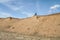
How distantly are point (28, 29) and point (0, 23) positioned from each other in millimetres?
14862

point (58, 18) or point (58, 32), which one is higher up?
point (58, 18)

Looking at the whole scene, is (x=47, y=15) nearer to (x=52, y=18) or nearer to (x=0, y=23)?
(x=52, y=18)

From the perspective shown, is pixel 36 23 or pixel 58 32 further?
pixel 36 23

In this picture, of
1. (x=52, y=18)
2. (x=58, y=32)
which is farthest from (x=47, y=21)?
(x=58, y=32)

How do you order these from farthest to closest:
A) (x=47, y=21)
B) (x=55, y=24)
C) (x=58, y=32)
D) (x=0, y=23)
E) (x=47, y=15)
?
(x=0, y=23) < (x=47, y=15) < (x=47, y=21) < (x=55, y=24) < (x=58, y=32)

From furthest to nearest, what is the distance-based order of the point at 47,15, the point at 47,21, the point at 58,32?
the point at 47,15
the point at 47,21
the point at 58,32

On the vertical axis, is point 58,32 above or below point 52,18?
below

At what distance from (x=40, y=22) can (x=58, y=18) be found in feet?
15.4

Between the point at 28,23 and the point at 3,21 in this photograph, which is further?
the point at 3,21

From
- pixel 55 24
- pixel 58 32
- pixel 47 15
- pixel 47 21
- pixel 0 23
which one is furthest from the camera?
pixel 0 23

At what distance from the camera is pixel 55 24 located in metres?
38.5

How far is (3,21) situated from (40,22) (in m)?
16.0

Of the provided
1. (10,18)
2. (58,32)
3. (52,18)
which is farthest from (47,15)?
(10,18)

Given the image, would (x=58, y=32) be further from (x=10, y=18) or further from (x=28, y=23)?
(x=10, y=18)
